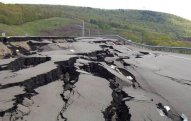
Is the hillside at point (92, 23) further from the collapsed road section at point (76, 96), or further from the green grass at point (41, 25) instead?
the collapsed road section at point (76, 96)

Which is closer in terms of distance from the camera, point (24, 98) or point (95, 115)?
point (95, 115)

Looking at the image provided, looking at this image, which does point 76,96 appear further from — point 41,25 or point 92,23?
point 92,23

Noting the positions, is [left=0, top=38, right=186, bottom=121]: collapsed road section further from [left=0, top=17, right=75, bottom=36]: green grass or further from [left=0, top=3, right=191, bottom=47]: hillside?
[left=0, top=17, right=75, bottom=36]: green grass

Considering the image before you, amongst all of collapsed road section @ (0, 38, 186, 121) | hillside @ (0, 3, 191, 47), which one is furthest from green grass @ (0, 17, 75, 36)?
collapsed road section @ (0, 38, 186, 121)

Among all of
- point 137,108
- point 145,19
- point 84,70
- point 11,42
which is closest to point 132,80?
point 84,70

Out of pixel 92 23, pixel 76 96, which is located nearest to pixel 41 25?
pixel 92 23

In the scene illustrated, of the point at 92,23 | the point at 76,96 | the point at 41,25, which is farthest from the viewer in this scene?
the point at 92,23

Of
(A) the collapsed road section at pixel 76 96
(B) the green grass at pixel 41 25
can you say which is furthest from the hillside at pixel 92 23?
(A) the collapsed road section at pixel 76 96

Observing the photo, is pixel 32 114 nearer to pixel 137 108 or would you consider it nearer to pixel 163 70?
pixel 137 108
